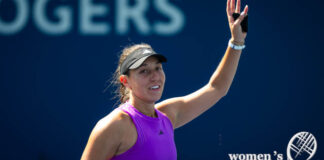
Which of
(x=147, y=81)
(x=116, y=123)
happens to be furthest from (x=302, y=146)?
(x=116, y=123)

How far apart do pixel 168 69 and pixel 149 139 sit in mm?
2164

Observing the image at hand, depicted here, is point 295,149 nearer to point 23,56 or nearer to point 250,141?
point 250,141

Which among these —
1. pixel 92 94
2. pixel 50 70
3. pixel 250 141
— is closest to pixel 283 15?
pixel 250 141

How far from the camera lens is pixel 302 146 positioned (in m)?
3.78

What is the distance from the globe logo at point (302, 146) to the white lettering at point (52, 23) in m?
2.58

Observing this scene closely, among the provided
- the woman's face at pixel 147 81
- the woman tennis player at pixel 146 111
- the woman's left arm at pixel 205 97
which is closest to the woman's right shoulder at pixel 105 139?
the woman tennis player at pixel 146 111

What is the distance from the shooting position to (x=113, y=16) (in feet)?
12.7

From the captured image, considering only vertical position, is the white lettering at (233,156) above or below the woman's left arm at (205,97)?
below

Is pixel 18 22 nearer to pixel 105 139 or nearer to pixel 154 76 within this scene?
pixel 154 76

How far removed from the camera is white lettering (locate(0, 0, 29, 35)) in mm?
3900

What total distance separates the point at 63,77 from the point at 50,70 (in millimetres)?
157

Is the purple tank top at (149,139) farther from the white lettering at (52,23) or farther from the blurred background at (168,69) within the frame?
the white lettering at (52,23)

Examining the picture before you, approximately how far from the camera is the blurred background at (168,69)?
383cm

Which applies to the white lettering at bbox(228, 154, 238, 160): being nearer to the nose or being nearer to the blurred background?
the blurred background
